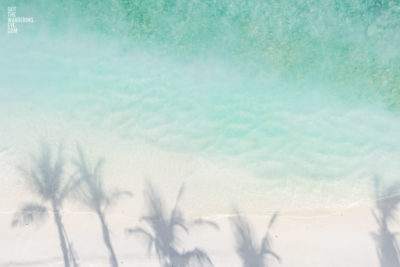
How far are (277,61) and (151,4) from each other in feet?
13.1

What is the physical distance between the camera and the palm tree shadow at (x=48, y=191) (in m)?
6.05

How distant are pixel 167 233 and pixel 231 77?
4553 mm

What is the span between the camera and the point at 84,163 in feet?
21.4

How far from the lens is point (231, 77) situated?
720 centimetres

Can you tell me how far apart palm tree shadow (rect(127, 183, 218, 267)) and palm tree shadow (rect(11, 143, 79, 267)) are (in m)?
1.59

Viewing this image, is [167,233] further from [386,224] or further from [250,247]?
[386,224]

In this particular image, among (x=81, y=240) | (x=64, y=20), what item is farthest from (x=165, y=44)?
(x=81, y=240)

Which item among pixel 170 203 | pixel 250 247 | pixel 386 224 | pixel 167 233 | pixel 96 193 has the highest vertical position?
pixel 96 193

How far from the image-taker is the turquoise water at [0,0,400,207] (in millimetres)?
6805

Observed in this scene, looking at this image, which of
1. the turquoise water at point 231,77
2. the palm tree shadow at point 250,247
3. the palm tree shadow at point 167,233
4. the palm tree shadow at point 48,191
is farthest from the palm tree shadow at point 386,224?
the palm tree shadow at point 48,191

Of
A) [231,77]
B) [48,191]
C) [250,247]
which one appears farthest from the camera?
[231,77]

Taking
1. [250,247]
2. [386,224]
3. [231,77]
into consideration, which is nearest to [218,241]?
[250,247]

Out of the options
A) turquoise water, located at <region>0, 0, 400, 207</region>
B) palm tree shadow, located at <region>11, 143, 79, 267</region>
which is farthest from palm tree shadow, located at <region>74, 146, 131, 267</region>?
turquoise water, located at <region>0, 0, 400, 207</region>

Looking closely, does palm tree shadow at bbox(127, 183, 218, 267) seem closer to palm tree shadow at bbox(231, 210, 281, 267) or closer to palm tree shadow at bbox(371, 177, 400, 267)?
palm tree shadow at bbox(231, 210, 281, 267)
